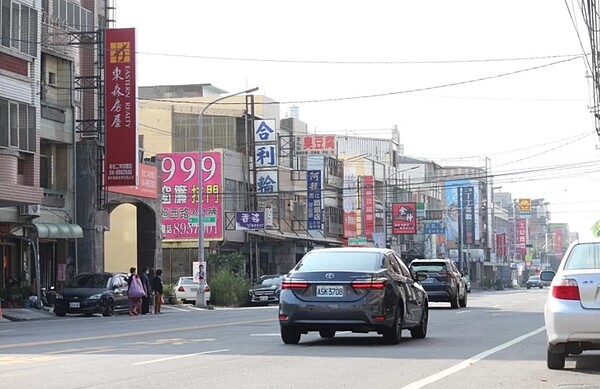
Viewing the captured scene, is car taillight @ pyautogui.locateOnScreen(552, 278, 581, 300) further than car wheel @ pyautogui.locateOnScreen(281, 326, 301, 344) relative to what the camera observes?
No

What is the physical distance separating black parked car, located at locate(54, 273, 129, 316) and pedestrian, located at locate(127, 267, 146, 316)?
614 mm

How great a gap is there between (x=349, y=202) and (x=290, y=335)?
6908cm

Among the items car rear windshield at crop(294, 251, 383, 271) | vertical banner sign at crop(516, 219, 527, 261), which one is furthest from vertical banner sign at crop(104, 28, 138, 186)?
vertical banner sign at crop(516, 219, 527, 261)

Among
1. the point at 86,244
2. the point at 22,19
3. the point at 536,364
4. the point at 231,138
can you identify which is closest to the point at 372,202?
the point at 231,138

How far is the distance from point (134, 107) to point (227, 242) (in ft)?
70.5

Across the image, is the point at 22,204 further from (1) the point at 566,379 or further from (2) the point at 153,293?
(1) the point at 566,379

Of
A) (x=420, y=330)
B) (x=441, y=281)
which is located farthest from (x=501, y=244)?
(x=420, y=330)

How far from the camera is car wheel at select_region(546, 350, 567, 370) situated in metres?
13.5

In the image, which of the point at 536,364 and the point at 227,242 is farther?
the point at 227,242

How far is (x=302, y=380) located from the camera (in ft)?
40.8

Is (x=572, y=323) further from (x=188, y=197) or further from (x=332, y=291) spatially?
(x=188, y=197)

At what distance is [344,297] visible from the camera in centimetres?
1736

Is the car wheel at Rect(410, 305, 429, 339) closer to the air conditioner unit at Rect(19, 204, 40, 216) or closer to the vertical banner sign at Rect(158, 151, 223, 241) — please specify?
the air conditioner unit at Rect(19, 204, 40, 216)

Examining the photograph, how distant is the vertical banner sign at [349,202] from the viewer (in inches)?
3418
